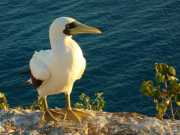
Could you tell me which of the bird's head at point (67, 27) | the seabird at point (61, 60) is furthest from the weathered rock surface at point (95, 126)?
the bird's head at point (67, 27)

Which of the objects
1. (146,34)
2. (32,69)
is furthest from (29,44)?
(32,69)

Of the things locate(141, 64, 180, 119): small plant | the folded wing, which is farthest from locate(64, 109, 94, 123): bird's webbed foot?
locate(141, 64, 180, 119): small plant

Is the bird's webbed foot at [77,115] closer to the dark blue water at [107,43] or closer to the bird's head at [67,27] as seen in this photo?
the bird's head at [67,27]

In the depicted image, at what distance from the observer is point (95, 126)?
512 inches

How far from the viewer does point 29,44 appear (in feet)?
138

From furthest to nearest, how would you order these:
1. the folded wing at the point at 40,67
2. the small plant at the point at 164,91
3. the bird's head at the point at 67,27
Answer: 1. the small plant at the point at 164,91
2. the folded wing at the point at 40,67
3. the bird's head at the point at 67,27

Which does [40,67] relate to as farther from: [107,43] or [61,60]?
[107,43]

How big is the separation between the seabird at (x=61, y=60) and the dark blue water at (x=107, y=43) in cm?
1992

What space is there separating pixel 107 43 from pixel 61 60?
28727mm

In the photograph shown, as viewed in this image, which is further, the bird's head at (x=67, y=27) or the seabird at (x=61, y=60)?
the bird's head at (x=67, y=27)

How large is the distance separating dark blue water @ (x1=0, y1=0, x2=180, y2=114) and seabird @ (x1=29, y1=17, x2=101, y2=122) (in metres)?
19.9

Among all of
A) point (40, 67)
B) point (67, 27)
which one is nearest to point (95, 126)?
point (40, 67)

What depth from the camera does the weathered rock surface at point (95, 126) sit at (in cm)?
1275

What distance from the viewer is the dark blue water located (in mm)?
35562
